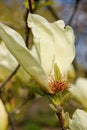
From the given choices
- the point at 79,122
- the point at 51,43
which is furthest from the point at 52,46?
the point at 79,122

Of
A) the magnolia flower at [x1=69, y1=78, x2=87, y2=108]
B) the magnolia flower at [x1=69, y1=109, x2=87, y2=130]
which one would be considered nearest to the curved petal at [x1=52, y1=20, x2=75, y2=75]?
the magnolia flower at [x1=69, y1=109, x2=87, y2=130]

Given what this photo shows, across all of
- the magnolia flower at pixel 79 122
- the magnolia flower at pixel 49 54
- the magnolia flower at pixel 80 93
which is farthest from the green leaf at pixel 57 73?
the magnolia flower at pixel 80 93

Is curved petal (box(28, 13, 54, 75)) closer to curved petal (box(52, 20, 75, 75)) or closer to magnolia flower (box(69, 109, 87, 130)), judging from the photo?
curved petal (box(52, 20, 75, 75))

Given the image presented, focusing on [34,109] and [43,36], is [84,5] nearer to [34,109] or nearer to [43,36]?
[43,36]

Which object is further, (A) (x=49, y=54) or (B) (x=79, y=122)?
(A) (x=49, y=54)

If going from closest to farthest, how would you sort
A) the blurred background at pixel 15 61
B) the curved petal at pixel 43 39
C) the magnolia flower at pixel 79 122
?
the magnolia flower at pixel 79 122, the curved petal at pixel 43 39, the blurred background at pixel 15 61

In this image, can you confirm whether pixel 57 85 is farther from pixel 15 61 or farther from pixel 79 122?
pixel 15 61

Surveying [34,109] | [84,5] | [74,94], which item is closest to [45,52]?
[74,94]

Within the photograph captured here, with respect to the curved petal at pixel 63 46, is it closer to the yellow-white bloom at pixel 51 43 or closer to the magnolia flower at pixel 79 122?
the yellow-white bloom at pixel 51 43
